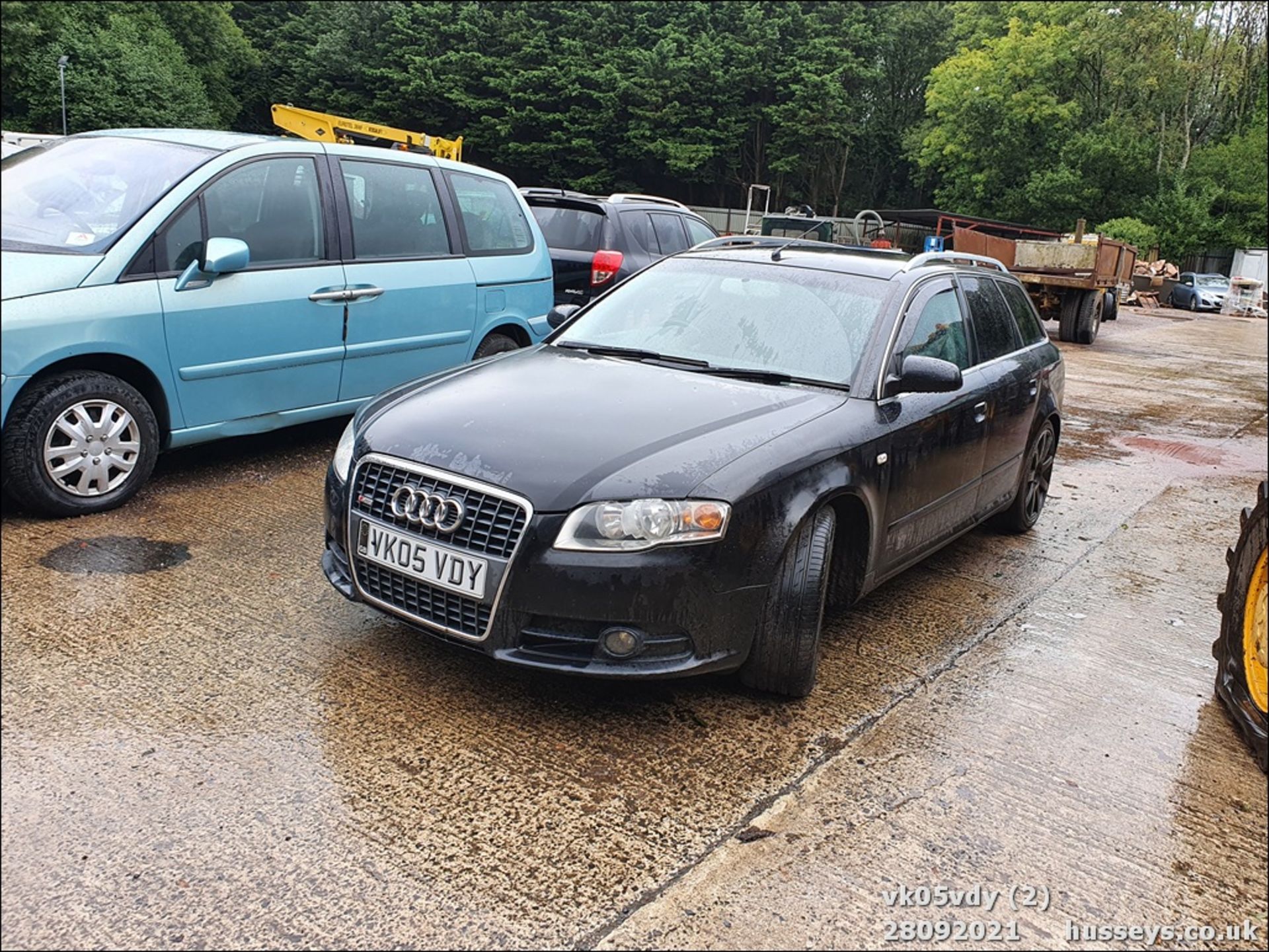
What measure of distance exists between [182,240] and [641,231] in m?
5.63

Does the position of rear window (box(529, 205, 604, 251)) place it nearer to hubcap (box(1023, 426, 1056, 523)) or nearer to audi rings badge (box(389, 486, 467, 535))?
hubcap (box(1023, 426, 1056, 523))

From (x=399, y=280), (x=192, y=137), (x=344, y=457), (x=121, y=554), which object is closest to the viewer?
(x=344, y=457)

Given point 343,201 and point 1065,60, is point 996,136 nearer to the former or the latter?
point 1065,60

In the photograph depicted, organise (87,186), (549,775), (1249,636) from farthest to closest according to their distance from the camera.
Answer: (87,186)
(1249,636)
(549,775)

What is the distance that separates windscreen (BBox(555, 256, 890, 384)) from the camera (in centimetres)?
412

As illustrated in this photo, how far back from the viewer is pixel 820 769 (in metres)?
3.14

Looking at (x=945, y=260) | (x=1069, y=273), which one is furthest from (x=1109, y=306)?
(x=945, y=260)

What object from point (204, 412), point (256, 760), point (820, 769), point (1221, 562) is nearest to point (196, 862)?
point (256, 760)

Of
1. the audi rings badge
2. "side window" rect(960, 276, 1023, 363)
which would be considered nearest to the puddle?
the audi rings badge

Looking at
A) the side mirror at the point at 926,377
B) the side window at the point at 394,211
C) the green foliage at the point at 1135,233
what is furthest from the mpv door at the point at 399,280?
the green foliage at the point at 1135,233

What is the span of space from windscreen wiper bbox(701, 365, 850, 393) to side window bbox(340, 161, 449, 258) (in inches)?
103

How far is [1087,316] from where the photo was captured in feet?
59.3

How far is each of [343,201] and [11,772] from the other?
4.59 m

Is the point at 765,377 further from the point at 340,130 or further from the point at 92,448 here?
the point at 340,130
